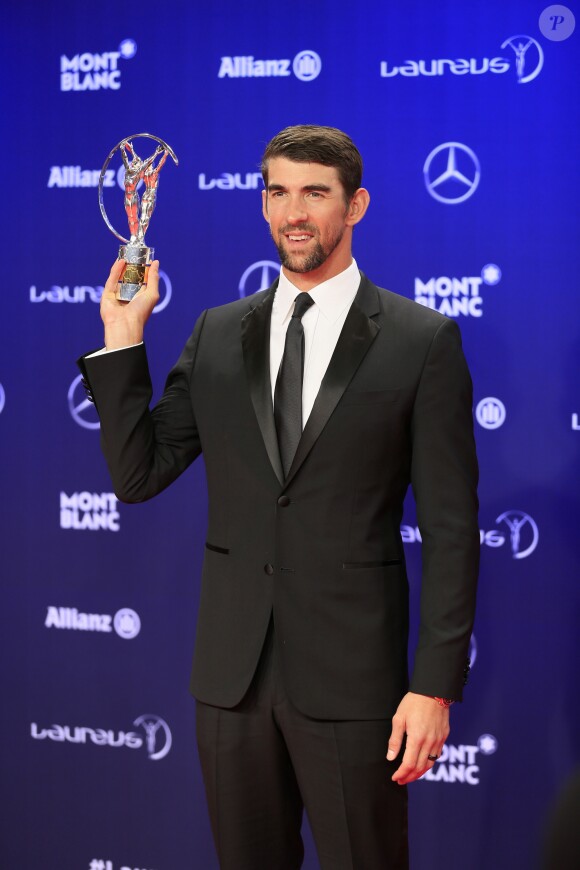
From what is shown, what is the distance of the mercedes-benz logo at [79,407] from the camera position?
12.3 ft

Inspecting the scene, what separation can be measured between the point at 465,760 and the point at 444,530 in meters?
1.50

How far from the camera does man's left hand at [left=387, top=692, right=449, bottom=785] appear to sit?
88.4 inches

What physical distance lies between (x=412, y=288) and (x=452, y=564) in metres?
1.34

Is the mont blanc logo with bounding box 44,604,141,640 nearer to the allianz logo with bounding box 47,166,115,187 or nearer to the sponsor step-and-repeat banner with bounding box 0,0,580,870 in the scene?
the sponsor step-and-repeat banner with bounding box 0,0,580,870

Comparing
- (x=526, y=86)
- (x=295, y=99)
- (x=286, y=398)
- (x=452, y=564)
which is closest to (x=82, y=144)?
(x=295, y=99)

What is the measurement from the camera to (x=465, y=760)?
11.4ft

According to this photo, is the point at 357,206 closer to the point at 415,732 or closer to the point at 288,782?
the point at 415,732

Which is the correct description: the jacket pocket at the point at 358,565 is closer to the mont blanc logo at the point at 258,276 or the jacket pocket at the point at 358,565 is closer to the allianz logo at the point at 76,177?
the mont blanc logo at the point at 258,276

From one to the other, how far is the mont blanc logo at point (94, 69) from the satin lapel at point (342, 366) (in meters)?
1.67

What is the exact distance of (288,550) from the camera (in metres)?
2.30

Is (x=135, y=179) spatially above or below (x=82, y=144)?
below

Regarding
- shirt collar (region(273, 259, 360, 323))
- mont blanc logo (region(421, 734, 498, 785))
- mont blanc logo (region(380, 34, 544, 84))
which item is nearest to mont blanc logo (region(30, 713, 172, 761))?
mont blanc logo (region(421, 734, 498, 785))

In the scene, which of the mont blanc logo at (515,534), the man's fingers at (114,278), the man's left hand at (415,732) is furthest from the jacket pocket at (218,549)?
the mont blanc logo at (515,534)

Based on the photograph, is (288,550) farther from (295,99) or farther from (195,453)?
(295,99)
